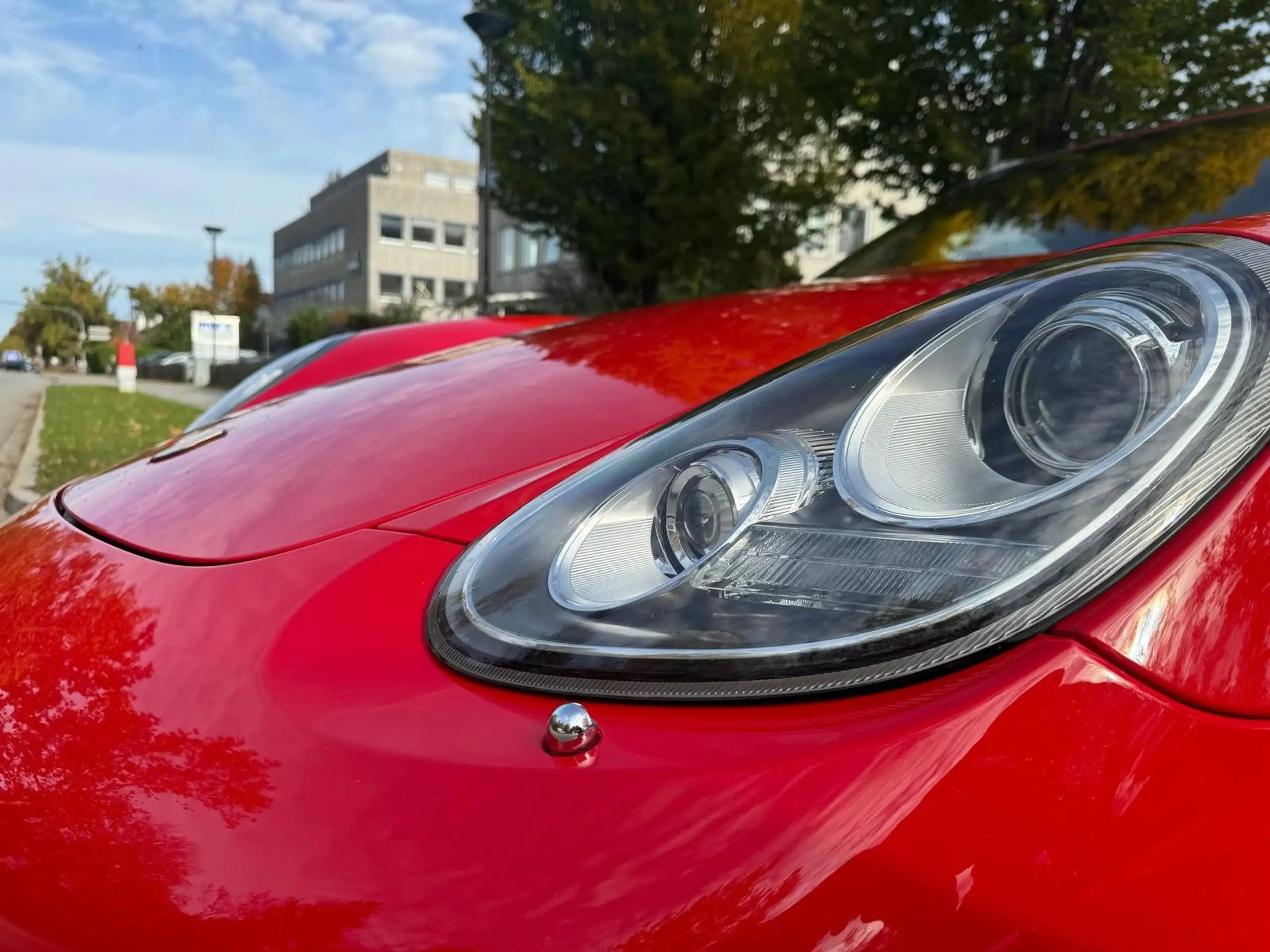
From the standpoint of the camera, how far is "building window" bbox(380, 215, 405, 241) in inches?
1720

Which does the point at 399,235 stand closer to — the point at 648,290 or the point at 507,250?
the point at 507,250


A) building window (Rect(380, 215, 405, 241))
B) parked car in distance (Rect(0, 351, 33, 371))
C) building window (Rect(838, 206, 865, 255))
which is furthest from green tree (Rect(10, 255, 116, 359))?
building window (Rect(838, 206, 865, 255))

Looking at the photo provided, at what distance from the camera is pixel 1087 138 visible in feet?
25.1

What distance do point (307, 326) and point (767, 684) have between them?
29527 millimetres

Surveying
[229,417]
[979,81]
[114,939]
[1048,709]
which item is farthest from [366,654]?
[979,81]

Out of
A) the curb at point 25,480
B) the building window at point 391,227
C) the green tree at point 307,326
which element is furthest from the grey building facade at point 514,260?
the curb at point 25,480

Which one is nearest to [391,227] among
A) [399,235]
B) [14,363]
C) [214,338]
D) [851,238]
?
[399,235]

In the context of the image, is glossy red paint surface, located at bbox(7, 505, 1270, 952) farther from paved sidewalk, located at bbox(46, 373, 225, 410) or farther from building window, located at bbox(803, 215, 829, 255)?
paved sidewalk, located at bbox(46, 373, 225, 410)

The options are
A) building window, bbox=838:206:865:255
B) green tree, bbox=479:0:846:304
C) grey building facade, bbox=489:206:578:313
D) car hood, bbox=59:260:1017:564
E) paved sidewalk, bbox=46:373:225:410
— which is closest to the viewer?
car hood, bbox=59:260:1017:564

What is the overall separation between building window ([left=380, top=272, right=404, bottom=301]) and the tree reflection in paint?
4415cm

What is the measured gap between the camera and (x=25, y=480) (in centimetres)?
543

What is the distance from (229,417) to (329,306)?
4856cm

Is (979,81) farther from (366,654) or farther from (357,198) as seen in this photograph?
(357,198)

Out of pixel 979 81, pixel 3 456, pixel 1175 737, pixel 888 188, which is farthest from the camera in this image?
pixel 888 188
